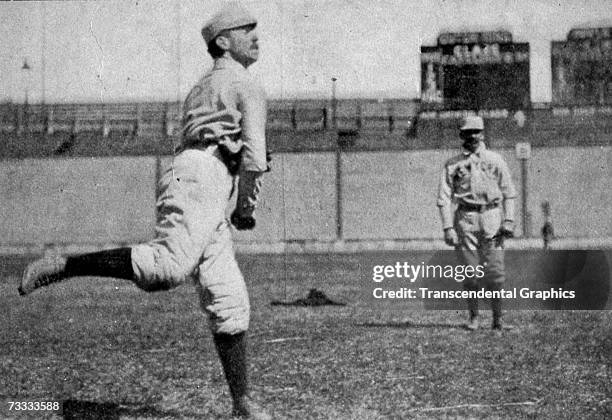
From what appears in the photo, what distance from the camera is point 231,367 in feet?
7.24

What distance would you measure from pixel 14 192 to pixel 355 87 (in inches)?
264

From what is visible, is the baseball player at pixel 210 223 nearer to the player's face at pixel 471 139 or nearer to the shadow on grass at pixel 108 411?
the shadow on grass at pixel 108 411

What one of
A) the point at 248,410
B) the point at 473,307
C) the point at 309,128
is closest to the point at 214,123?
the point at 248,410

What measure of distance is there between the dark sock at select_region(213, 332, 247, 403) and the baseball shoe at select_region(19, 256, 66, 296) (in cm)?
46

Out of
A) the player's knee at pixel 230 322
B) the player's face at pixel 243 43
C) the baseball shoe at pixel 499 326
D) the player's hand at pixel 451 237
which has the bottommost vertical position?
the baseball shoe at pixel 499 326

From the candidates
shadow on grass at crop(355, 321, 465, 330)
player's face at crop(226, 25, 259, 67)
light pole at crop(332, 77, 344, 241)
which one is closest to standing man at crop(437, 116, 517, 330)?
shadow on grass at crop(355, 321, 465, 330)

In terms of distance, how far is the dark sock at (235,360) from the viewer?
2199mm

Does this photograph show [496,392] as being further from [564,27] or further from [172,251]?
[564,27]

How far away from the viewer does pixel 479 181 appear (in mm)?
3986

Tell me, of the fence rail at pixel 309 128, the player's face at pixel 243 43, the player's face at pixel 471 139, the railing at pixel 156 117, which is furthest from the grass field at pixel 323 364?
the fence rail at pixel 309 128

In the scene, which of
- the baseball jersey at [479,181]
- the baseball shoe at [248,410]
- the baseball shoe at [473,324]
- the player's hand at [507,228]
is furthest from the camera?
the baseball jersey at [479,181]

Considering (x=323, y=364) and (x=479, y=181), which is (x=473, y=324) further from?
(x=323, y=364)

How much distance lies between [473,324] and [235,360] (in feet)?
6.12

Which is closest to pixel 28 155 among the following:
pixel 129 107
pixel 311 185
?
pixel 129 107
